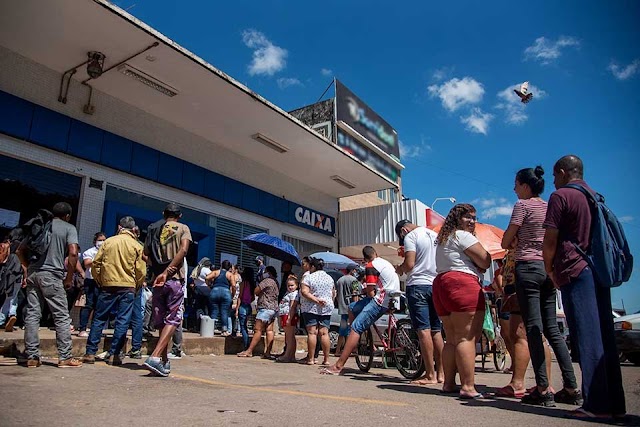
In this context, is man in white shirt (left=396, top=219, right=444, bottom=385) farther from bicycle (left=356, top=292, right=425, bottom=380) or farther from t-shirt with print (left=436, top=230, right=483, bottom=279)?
t-shirt with print (left=436, top=230, right=483, bottom=279)

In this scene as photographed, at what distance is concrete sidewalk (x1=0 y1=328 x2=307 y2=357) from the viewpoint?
5367mm

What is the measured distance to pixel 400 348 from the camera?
19.3ft

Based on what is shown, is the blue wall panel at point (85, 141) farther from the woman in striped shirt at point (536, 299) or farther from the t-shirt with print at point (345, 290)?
the woman in striped shirt at point (536, 299)

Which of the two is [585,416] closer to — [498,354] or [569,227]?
[569,227]

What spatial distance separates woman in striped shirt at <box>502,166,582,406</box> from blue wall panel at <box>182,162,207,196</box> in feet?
30.3

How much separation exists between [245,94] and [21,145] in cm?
445

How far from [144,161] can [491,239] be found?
7.84 metres

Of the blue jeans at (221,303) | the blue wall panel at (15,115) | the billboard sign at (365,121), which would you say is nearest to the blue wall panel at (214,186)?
the blue jeans at (221,303)

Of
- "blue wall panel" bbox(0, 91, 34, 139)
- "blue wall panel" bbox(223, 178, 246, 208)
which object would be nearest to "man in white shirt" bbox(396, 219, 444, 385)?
"blue wall panel" bbox(0, 91, 34, 139)

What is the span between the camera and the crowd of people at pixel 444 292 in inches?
116

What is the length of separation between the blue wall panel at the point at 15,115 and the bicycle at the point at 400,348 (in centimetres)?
735

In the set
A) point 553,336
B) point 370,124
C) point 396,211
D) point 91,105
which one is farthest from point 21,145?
point 370,124

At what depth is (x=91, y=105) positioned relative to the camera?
9.77 metres

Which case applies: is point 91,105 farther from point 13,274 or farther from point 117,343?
point 117,343
